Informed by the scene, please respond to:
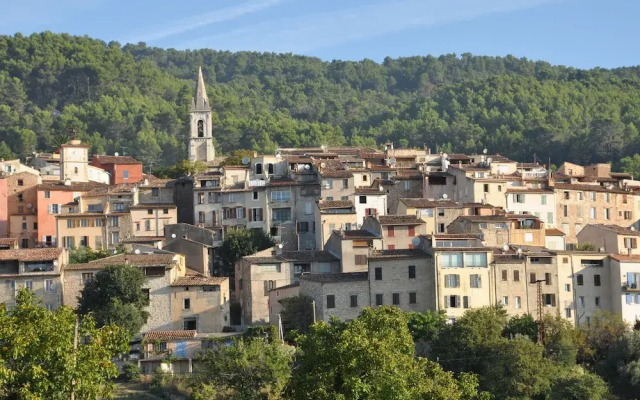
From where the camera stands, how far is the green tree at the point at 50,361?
29.5m

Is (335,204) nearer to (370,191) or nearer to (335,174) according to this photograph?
(370,191)

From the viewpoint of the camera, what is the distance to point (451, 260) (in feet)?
185

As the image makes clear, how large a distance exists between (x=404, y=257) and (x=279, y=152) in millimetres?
25965

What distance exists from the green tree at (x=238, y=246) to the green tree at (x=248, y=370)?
1374cm

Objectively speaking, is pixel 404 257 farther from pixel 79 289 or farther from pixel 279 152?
pixel 279 152

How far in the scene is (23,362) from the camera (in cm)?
3017

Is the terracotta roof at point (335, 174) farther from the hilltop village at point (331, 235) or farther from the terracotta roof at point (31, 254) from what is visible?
the terracotta roof at point (31, 254)

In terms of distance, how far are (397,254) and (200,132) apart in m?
42.4

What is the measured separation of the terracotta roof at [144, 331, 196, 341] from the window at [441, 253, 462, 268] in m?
11.2

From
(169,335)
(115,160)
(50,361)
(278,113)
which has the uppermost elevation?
(278,113)

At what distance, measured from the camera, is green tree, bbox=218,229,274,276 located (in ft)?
215

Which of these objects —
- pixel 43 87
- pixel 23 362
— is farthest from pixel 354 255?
pixel 43 87

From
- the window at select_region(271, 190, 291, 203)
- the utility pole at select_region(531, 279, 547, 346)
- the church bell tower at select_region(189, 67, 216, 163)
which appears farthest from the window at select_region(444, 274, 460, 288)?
the church bell tower at select_region(189, 67, 216, 163)

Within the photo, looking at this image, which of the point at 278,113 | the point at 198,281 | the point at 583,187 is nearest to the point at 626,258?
the point at 583,187
